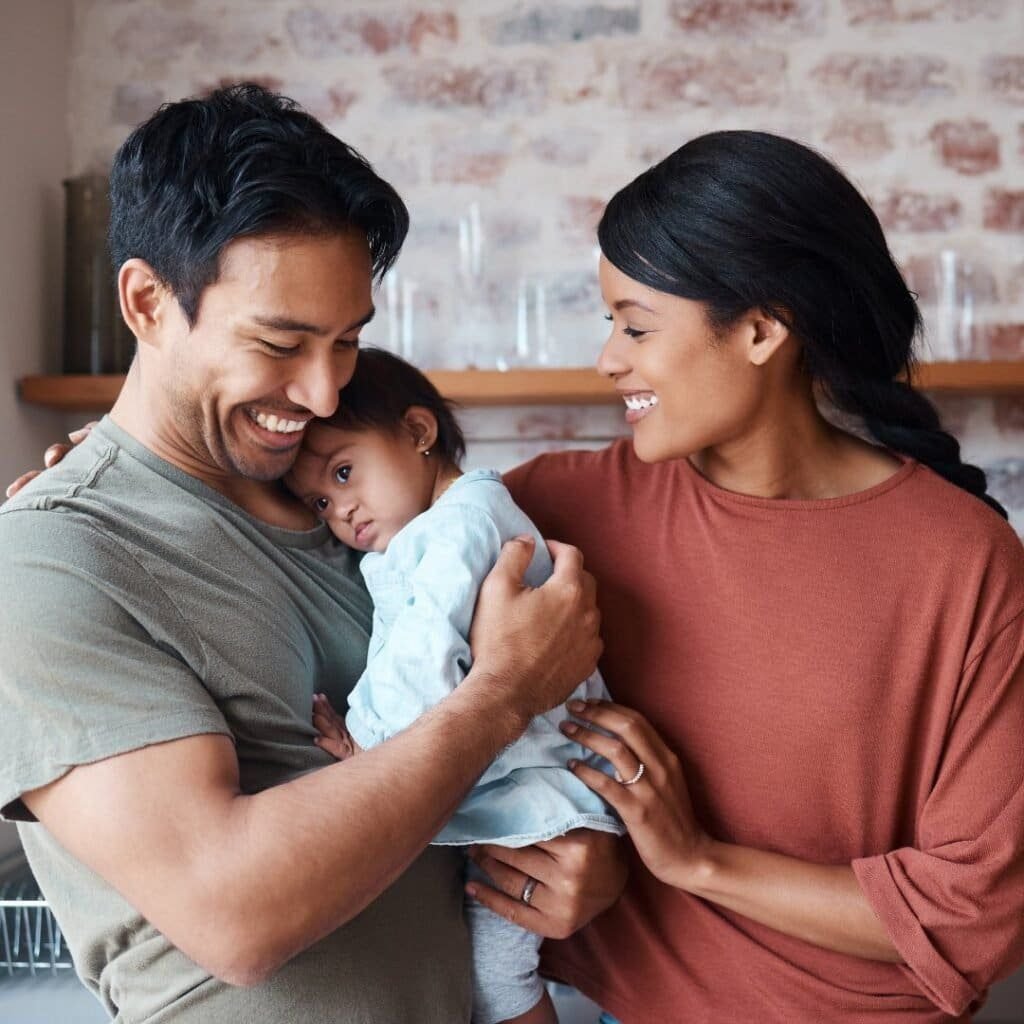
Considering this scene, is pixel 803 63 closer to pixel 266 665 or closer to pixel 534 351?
pixel 534 351

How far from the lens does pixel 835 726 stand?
4.81 ft

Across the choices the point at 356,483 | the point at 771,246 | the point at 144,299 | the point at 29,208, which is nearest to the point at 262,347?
the point at 144,299

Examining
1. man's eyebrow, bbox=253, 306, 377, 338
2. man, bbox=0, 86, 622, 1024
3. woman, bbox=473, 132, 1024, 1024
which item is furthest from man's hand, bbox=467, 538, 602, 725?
man's eyebrow, bbox=253, 306, 377, 338

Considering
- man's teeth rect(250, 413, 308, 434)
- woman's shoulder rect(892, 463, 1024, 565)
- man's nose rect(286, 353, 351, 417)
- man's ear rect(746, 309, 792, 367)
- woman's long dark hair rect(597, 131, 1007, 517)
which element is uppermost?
woman's long dark hair rect(597, 131, 1007, 517)

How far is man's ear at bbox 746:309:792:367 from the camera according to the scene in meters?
1.52

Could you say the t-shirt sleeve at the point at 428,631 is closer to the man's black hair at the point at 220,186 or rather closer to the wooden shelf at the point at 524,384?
the man's black hair at the point at 220,186

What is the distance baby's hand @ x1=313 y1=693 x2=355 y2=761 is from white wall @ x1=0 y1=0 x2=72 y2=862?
3.69ft

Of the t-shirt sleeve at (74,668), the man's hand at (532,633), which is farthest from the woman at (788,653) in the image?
the t-shirt sleeve at (74,668)

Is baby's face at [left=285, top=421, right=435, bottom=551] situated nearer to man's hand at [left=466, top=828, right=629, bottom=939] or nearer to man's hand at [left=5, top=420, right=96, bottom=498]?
man's hand at [left=5, top=420, right=96, bottom=498]

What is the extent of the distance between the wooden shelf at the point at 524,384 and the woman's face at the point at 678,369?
0.81 meters

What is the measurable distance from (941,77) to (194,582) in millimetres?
2017

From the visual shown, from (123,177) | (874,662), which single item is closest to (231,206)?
(123,177)

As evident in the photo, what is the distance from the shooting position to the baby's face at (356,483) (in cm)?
157

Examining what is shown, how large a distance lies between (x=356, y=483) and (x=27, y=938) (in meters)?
1.06
